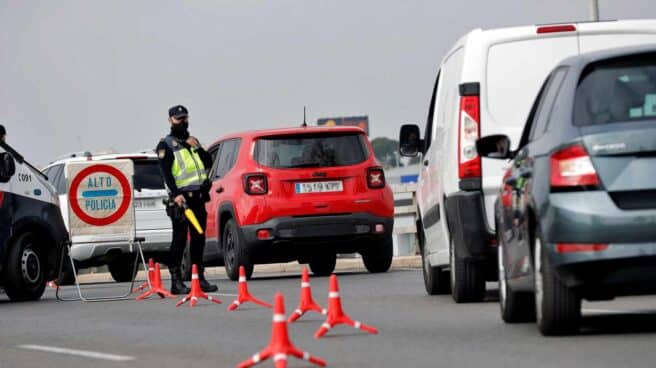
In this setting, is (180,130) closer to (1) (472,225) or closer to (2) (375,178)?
(2) (375,178)

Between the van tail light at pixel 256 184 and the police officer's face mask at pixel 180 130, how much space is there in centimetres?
304

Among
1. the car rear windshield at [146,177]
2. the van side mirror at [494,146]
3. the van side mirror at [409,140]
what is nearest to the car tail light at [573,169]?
the van side mirror at [494,146]

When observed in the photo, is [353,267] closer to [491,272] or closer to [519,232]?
[491,272]

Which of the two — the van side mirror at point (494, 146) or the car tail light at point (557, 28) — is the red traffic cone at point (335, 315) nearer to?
the van side mirror at point (494, 146)

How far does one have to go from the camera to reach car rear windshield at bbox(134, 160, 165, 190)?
26125 mm

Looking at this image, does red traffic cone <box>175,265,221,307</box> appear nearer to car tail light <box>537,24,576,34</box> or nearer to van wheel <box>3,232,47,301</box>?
van wheel <box>3,232,47,301</box>

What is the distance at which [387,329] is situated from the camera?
12.4 m

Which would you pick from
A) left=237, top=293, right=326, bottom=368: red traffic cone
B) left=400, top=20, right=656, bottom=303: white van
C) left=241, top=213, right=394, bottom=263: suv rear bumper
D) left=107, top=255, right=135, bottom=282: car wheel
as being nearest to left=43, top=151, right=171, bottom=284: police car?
left=107, top=255, right=135, bottom=282: car wheel

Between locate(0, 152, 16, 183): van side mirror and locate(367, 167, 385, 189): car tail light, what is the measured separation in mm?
5213

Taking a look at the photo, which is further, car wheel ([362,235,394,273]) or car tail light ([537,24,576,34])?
car wheel ([362,235,394,273])

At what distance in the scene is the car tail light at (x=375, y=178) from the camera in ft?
73.2

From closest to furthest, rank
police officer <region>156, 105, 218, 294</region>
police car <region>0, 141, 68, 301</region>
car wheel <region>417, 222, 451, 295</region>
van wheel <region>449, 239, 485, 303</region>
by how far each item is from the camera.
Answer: van wheel <region>449, 239, 485, 303</region> < car wheel <region>417, 222, 451, 295</region> < police officer <region>156, 105, 218, 294</region> < police car <region>0, 141, 68, 301</region>

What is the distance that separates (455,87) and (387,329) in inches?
105

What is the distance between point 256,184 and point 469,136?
840cm
